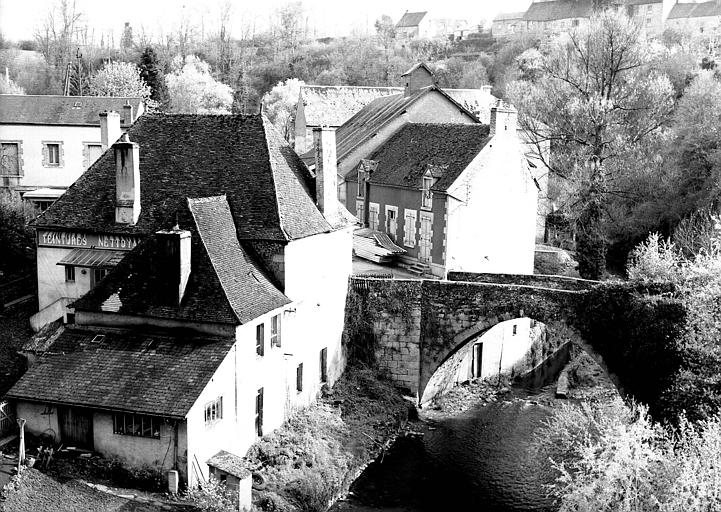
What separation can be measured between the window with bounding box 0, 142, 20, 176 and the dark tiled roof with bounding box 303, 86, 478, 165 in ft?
46.5

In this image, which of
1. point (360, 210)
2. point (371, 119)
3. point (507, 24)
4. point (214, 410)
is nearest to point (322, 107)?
point (371, 119)

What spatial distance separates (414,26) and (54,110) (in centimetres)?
7896

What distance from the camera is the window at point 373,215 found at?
39856 mm

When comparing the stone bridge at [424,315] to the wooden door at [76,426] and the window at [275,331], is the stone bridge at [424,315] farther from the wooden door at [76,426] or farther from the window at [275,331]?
the wooden door at [76,426]

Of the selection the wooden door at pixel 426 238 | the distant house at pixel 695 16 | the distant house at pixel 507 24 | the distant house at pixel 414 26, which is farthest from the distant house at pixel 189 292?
the distant house at pixel 414 26

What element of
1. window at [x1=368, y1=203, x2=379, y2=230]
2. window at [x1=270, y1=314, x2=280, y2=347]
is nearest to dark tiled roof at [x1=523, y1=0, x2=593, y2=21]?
window at [x1=368, y1=203, x2=379, y2=230]

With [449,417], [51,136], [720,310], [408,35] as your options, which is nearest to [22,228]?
[51,136]

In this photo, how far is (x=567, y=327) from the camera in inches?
1062

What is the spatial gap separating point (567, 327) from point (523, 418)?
4.37 metres

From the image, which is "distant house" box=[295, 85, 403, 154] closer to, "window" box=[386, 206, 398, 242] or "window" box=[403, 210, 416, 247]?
"window" box=[386, 206, 398, 242]

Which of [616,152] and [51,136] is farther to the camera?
[51,136]

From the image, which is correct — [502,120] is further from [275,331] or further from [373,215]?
[275,331]

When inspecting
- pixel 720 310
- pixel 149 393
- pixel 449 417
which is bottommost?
pixel 449 417

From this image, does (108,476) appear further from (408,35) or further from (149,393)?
(408,35)
